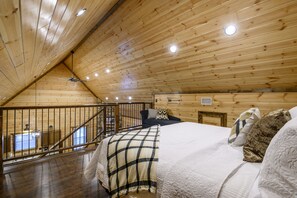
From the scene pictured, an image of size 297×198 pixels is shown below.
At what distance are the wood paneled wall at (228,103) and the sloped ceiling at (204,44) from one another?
5.8 inches

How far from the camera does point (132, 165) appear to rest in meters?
1.44

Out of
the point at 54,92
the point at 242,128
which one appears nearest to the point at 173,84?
the point at 242,128

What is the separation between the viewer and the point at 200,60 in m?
3.61

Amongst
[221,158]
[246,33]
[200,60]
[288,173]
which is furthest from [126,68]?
[288,173]

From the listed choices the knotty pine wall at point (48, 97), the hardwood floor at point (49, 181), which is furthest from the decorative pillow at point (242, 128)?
the knotty pine wall at point (48, 97)

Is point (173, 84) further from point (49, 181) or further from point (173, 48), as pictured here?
point (49, 181)

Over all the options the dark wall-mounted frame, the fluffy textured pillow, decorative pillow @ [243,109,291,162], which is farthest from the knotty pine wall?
the fluffy textured pillow

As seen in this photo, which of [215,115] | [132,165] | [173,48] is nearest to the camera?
[132,165]

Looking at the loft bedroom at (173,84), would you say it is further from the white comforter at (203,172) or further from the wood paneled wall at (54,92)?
the wood paneled wall at (54,92)

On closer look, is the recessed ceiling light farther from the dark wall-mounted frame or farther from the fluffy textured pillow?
the fluffy textured pillow

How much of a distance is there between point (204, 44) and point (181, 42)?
49 centimetres

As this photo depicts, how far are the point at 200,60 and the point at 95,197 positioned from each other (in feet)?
10.3

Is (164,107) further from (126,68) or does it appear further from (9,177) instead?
(9,177)

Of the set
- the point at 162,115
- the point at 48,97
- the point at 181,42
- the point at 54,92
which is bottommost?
the point at 162,115
